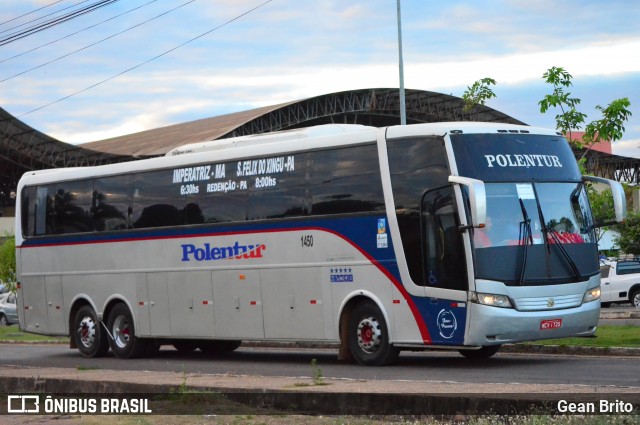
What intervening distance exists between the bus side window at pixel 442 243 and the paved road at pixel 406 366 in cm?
134

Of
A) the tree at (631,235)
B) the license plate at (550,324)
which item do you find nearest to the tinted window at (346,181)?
the license plate at (550,324)

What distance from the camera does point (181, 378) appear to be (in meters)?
15.4

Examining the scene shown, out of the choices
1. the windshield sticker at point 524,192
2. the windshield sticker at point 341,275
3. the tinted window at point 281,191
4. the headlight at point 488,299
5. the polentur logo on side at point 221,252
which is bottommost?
the headlight at point 488,299

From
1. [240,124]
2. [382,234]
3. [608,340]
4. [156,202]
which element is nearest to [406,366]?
[382,234]

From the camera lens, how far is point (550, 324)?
1714 centimetres

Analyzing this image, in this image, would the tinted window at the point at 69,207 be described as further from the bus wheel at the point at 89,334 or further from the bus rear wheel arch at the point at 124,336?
the bus rear wheel arch at the point at 124,336

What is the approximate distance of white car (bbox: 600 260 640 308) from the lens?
4120 cm

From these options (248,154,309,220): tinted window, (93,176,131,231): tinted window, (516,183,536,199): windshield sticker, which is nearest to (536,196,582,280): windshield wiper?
(516,183,536,199): windshield sticker

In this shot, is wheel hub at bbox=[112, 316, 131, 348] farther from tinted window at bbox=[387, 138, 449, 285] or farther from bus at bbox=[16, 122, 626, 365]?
tinted window at bbox=[387, 138, 449, 285]

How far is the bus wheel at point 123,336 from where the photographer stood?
23.4m

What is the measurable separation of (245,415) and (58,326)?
13643mm

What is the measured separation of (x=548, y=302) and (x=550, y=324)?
322 mm

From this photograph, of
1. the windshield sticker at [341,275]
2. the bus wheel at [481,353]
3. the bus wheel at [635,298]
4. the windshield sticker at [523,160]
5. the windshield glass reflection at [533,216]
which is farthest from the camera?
the bus wheel at [635,298]

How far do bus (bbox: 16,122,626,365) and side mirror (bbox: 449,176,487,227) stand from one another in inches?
1.1
